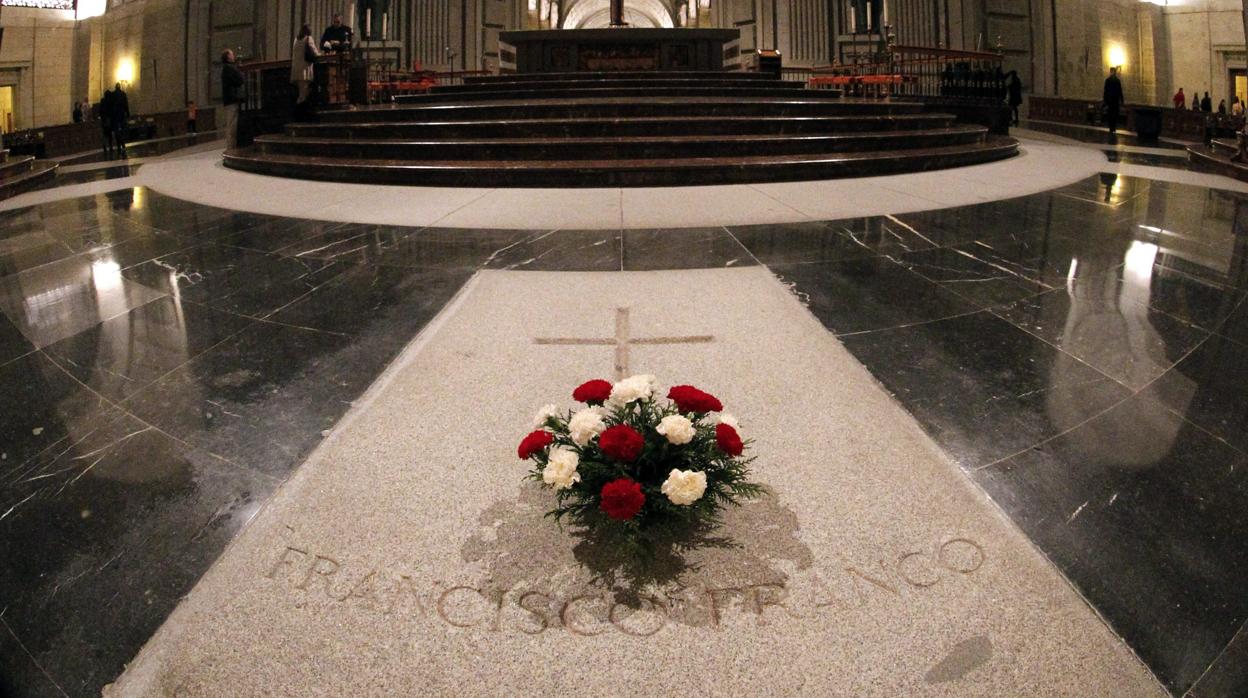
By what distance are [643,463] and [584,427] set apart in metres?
0.15

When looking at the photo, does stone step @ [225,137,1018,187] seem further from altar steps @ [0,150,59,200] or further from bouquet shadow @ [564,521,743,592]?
bouquet shadow @ [564,521,743,592]

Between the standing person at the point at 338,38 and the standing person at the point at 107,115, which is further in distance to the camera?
the standing person at the point at 107,115

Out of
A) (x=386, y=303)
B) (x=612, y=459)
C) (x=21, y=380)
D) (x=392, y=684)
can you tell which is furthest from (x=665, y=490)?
(x=21, y=380)

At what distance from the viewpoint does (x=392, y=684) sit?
117 cm

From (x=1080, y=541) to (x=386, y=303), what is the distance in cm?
267

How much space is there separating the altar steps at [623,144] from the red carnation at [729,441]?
553cm

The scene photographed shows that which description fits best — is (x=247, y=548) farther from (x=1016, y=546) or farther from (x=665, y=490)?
(x=1016, y=546)

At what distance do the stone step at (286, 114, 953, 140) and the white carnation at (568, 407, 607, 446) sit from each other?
22.6 feet

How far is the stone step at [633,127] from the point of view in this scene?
7957 mm

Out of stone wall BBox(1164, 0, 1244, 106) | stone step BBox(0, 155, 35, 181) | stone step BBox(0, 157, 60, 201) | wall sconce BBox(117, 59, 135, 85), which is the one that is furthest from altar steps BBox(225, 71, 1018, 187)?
wall sconce BBox(117, 59, 135, 85)

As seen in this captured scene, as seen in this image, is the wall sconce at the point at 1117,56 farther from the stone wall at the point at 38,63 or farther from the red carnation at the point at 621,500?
the stone wall at the point at 38,63

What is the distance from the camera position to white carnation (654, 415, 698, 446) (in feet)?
4.67

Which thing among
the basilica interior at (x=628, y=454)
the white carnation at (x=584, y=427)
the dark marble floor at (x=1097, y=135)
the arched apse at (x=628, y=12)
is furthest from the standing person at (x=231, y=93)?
the arched apse at (x=628, y=12)

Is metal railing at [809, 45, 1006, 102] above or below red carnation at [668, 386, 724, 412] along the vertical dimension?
above
